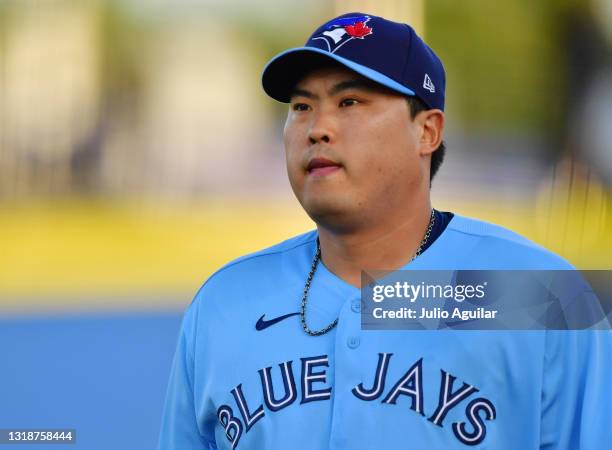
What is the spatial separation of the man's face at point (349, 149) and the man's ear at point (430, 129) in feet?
0.11

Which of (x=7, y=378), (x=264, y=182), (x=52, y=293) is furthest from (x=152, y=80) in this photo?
(x=7, y=378)

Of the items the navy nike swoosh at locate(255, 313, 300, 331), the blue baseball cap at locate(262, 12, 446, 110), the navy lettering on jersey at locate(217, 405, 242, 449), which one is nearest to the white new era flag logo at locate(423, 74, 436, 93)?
the blue baseball cap at locate(262, 12, 446, 110)

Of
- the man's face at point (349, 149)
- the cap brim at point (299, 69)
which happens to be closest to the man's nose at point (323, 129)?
the man's face at point (349, 149)

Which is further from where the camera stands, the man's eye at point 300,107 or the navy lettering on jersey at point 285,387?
the man's eye at point 300,107

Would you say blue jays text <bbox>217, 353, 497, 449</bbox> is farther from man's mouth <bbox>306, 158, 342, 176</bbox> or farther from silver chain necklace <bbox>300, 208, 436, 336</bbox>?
man's mouth <bbox>306, 158, 342, 176</bbox>

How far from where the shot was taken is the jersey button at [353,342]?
6.51 feet

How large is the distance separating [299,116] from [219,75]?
9.80 ft

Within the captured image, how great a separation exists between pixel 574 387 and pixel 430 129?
64cm

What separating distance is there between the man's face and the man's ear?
0.03 metres

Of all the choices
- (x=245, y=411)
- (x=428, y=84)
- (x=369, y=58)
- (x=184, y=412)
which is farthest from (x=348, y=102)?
(x=184, y=412)

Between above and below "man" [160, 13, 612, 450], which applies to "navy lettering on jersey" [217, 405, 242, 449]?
below

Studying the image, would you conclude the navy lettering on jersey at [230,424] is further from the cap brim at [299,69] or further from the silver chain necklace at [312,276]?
the cap brim at [299,69]

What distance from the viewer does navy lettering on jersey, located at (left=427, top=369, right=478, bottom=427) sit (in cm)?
188

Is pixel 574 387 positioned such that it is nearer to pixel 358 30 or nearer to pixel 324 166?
pixel 324 166
